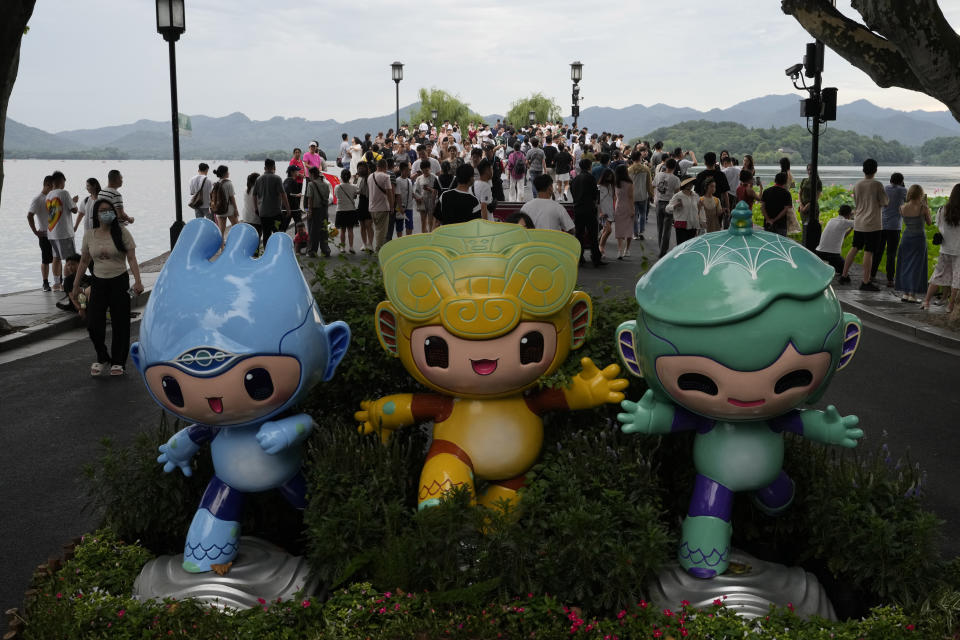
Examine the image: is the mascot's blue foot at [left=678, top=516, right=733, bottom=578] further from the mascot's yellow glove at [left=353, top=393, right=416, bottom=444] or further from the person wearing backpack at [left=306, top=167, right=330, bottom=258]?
the person wearing backpack at [left=306, top=167, right=330, bottom=258]

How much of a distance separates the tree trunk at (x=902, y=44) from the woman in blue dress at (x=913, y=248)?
2435mm

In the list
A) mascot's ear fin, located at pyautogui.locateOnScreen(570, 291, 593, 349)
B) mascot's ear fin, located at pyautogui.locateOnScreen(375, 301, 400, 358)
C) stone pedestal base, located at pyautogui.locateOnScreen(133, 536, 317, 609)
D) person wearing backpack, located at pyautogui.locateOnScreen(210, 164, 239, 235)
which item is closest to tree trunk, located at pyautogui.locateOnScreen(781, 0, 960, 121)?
mascot's ear fin, located at pyautogui.locateOnScreen(570, 291, 593, 349)

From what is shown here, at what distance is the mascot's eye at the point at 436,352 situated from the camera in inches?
167

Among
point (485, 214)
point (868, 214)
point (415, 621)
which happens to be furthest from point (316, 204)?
point (415, 621)

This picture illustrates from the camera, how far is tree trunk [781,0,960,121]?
9375 millimetres

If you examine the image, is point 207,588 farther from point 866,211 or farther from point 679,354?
point 866,211

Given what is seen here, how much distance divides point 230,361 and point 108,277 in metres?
5.86

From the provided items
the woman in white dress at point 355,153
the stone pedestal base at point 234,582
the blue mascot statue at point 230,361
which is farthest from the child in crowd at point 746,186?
the woman in white dress at point 355,153

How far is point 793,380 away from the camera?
12.6 feet

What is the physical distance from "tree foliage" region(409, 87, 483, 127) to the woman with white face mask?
265 ft

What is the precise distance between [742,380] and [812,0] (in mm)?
9220

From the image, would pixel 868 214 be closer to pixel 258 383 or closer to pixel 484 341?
pixel 484 341

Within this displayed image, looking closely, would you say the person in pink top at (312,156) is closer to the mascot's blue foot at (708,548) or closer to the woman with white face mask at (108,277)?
the woman with white face mask at (108,277)

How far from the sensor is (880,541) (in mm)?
3857
